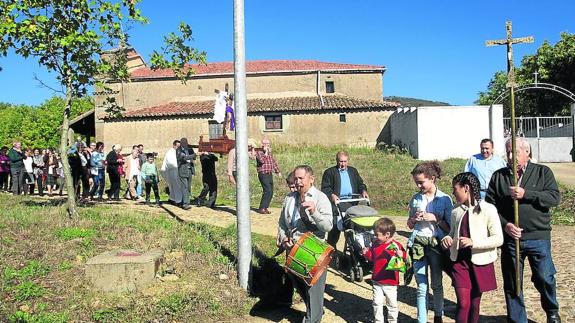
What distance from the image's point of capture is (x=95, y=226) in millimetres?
8914

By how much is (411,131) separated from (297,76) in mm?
11979

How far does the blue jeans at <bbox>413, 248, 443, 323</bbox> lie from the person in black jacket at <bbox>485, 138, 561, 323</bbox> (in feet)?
2.20

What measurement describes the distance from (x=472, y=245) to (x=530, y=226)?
2.46 feet

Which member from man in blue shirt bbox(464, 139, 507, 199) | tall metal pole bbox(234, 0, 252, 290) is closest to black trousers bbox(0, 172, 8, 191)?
tall metal pole bbox(234, 0, 252, 290)

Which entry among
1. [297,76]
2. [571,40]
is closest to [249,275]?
[297,76]

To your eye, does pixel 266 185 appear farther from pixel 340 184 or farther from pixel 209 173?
pixel 340 184

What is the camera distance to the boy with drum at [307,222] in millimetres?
5309

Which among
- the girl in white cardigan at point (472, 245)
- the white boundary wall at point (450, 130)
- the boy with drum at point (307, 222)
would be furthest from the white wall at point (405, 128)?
the girl in white cardigan at point (472, 245)

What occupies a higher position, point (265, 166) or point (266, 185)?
point (265, 166)

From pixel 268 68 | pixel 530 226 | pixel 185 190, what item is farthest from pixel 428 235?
pixel 268 68

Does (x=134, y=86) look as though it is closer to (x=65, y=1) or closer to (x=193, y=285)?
(x=65, y=1)

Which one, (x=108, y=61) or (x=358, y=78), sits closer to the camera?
(x=108, y=61)

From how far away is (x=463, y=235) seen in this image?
16.3ft

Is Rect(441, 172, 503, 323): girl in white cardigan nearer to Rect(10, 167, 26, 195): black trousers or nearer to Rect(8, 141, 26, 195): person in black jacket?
Rect(8, 141, 26, 195): person in black jacket
